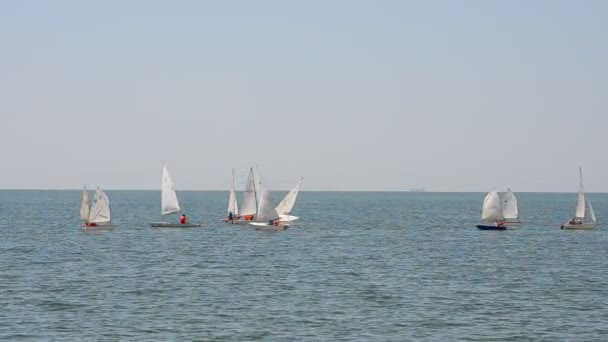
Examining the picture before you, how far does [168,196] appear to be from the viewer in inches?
5059

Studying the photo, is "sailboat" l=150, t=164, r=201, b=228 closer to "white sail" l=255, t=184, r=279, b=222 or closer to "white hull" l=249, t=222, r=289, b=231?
"white hull" l=249, t=222, r=289, b=231

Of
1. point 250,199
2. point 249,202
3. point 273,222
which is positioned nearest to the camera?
point 273,222

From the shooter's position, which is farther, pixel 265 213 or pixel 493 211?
pixel 493 211

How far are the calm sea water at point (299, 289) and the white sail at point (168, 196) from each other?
18.3 metres

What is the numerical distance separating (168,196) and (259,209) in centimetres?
1426

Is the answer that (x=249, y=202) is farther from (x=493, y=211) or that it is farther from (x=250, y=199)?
(x=493, y=211)

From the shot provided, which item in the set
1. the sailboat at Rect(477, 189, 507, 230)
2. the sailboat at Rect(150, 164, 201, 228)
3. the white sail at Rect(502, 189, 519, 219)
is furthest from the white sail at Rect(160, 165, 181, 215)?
the white sail at Rect(502, 189, 519, 219)

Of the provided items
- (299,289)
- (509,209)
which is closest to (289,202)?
(509,209)

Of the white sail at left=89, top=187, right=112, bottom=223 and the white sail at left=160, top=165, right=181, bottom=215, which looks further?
the white sail at left=160, top=165, right=181, bottom=215

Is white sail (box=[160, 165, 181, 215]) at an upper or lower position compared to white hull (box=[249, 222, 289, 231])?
upper

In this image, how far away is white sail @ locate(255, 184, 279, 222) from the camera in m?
118

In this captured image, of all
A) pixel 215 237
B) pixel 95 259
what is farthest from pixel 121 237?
pixel 95 259

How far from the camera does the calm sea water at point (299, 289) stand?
47438 millimetres

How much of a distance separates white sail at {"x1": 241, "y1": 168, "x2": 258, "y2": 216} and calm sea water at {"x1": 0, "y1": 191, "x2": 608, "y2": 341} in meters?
19.7
